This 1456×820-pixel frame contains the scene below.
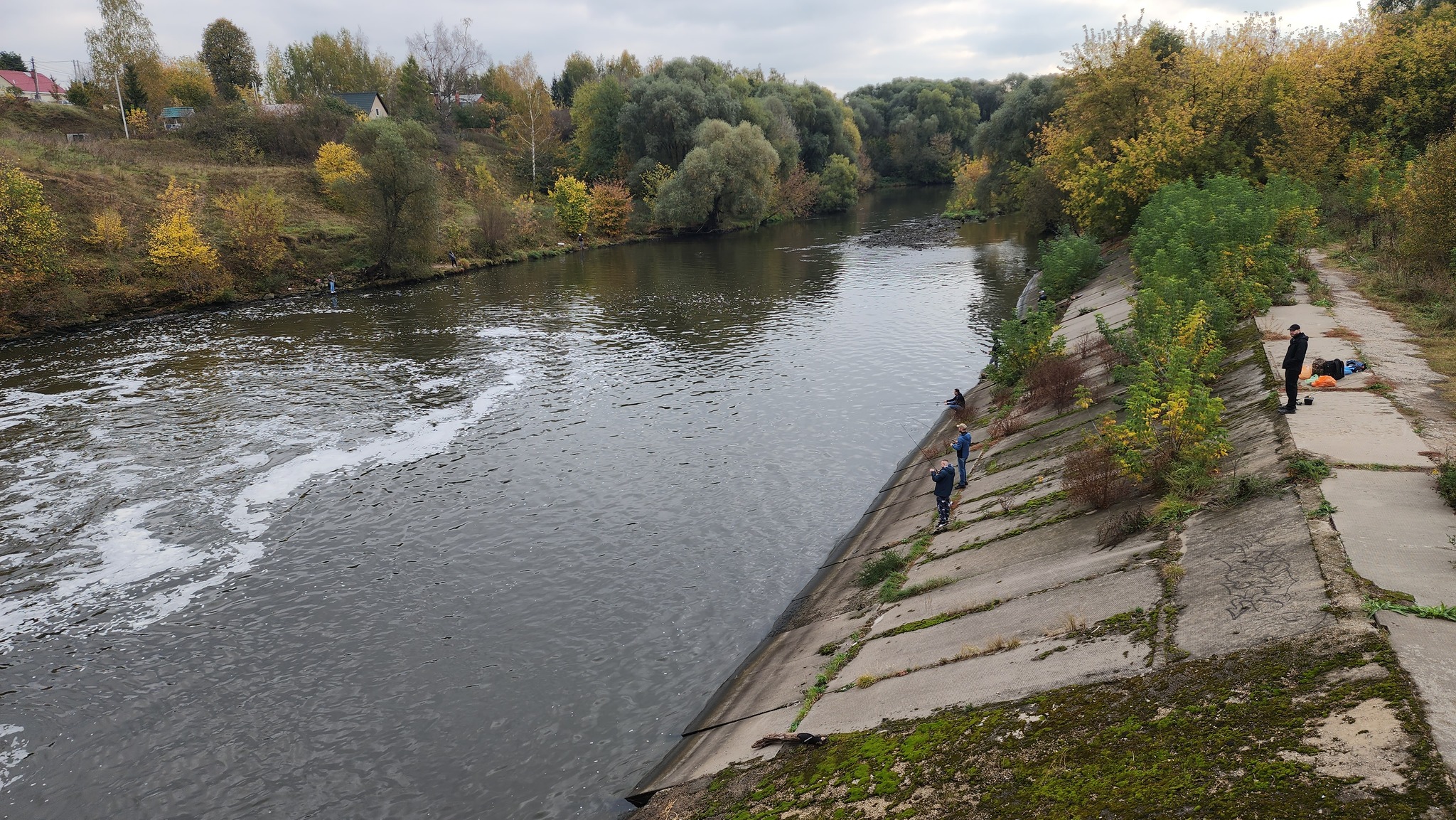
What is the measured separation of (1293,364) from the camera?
14023 millimetres

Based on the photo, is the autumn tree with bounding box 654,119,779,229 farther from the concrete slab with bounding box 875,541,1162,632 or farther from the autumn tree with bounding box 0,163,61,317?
the concrete slab with bounding box 875,541,1162,632

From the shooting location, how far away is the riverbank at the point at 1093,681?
6.67 meters

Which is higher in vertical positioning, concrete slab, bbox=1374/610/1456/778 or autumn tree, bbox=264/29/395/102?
autumn tree, bbox=264/29/395/102

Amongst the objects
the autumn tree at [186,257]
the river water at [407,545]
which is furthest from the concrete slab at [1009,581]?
the autumn tree at [186,257]

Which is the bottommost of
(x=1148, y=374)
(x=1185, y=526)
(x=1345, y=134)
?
(x=1185, y=526)

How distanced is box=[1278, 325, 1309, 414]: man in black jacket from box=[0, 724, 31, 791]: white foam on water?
74.8ft

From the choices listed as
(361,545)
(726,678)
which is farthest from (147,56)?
(726,678)

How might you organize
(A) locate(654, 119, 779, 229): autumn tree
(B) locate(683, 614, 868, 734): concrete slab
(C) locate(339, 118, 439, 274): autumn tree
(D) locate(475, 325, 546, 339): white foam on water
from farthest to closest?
(A) locate(654, 119, 779, 229): autumn tree < (C) locate(339, 118, 439, 274): autumn tree < (D) locate(475, 325, 546, 339): white foam on water < (B) locate(683, 614, 868, 734): concrete slab

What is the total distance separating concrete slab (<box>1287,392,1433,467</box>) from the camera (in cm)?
1214

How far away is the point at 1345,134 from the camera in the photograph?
38.7m

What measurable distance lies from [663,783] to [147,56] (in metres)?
115

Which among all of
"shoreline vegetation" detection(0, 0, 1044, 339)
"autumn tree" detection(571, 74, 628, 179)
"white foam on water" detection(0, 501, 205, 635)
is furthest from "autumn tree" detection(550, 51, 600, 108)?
"white foam on water" detection(0, 501, 205, 635)

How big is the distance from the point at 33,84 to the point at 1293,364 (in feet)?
515

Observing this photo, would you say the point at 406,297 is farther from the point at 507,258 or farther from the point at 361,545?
the point at 361,545
